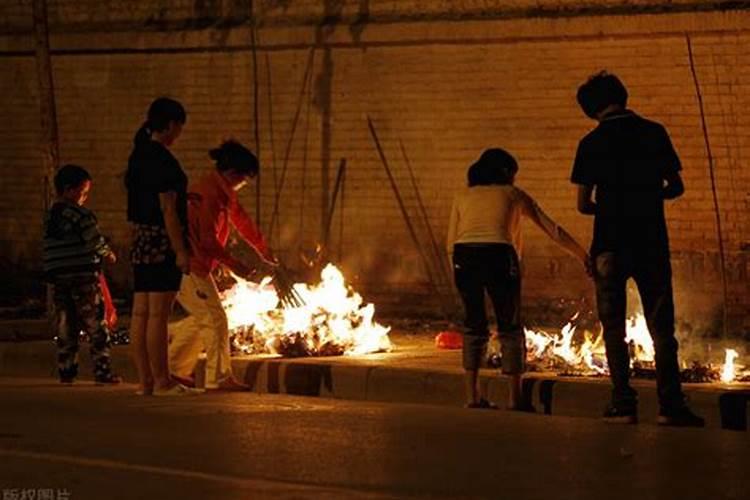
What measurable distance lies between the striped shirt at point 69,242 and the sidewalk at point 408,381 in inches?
47.0

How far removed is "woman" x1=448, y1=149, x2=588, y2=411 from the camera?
1184 cm

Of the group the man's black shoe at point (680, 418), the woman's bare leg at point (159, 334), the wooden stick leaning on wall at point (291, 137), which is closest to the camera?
the man's black shoe at point (680, 418)

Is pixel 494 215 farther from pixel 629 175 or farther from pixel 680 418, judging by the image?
pixel 680 418

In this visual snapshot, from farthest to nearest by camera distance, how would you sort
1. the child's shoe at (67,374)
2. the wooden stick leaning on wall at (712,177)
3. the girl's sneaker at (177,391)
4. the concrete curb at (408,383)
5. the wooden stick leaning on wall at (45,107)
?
the wooden stick leaning on wall at (45,107) < the wooden stick leaning on wall at (712,177) < the child's shoe at (67,374) < the girl's sneaker at (177,391) < the concrete curb at (408,383)

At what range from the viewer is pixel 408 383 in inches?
506

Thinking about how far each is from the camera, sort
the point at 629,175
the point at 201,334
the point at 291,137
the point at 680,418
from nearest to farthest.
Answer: the point at 629,175
the point at 680,418
the point at 201,334
the point at 291,137

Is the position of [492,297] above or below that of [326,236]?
below

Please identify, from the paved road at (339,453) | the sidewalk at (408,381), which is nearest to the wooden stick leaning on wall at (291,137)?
the sidewalk at (408,381)

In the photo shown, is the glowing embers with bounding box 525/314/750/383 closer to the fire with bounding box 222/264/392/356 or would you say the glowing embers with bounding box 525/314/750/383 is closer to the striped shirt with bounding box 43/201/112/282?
the fire with bounding box 222/264/392/356

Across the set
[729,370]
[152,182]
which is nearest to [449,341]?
[729,370]

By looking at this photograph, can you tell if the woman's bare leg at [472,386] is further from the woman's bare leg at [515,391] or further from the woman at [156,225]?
the woman at [156,225]

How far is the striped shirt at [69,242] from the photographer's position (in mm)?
13094

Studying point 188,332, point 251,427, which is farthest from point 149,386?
point 251,427

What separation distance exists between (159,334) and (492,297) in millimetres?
2168
